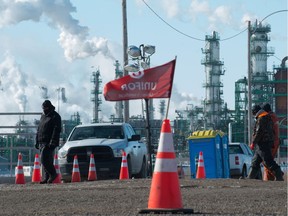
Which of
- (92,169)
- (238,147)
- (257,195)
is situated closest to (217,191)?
(257,195)

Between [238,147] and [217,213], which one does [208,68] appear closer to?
[238,147]

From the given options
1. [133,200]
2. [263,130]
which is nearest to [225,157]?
[263,130]

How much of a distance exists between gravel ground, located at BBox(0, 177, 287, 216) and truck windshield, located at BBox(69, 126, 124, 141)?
24.8 ft

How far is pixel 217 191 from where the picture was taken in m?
14.6

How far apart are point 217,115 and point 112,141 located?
79.7 metres

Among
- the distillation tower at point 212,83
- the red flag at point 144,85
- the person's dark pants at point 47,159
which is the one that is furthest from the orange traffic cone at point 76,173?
the distillation tower at point 212,83

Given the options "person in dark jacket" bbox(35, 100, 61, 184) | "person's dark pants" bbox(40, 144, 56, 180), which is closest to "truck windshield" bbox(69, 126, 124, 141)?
"person in dark jacket" bbox(35, 100, 61, 184)

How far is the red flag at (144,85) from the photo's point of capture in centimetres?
2078

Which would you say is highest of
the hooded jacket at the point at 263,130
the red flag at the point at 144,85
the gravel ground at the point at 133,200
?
the red flag at the point at 144,85

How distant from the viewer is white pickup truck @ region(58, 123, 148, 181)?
23.4m

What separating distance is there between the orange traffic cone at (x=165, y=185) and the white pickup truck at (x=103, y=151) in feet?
40.9

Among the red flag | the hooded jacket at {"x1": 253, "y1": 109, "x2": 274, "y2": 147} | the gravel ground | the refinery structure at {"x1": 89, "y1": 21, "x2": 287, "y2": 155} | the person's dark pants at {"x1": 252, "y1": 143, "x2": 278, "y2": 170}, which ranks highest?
the refinery structure at {"x1": 89, "y1": 21, "x2": 287, "y2": 155}

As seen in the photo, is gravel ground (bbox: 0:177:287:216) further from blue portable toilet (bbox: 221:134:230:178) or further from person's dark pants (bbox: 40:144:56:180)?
blue portable toilet (bbox: 221:134:230:178)

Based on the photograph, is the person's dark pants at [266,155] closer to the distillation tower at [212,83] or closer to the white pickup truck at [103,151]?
the white pickup truck at [103,151]
